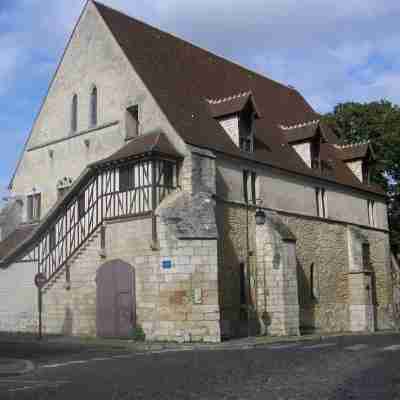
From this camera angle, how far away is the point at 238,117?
22.3 m

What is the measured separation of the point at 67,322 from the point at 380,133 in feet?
68.1

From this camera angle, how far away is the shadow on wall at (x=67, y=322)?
20.8m

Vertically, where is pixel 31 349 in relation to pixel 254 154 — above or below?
below

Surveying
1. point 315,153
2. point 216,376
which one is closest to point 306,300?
point 315,153

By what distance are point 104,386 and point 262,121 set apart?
18.8 metres

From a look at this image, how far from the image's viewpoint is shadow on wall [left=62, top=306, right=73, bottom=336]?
20.8 m

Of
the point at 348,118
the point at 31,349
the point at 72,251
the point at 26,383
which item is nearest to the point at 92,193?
the point at 72,251

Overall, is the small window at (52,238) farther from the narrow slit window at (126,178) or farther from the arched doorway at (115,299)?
the narrow slit window at (126,178)

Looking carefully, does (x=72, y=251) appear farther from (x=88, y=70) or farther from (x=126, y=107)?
(x=88, y=70)

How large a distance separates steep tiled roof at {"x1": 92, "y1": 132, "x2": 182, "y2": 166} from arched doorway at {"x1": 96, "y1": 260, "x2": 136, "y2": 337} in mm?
3402

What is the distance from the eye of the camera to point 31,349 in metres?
16.6

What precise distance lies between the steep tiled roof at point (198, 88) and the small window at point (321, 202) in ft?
2.92

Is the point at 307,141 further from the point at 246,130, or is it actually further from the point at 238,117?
the point at 238,117

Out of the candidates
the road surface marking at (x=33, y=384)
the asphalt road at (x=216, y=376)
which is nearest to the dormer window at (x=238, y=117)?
the asphalt road at (x=216, y=376)
